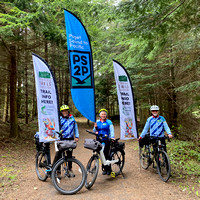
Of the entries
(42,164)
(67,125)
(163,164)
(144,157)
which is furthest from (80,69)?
(144,157)

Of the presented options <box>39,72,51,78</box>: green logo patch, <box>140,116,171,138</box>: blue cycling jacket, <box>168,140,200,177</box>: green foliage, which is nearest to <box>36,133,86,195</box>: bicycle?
<box>39,72,51,78</box>: green logo patch

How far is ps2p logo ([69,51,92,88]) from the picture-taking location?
169 inches

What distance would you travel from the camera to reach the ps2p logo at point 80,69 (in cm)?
429

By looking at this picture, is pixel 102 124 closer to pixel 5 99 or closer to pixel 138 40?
pixel 138 40

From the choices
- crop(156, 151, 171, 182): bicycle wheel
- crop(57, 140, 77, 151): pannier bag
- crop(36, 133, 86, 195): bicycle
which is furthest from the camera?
crop(156, 151, 171, 182): bicycle wheel

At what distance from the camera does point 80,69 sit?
4379mm

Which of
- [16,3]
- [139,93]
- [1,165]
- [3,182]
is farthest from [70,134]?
[139,93]

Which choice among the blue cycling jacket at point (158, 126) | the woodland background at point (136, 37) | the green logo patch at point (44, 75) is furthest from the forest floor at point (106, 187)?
the woodland background at point (136, 37)

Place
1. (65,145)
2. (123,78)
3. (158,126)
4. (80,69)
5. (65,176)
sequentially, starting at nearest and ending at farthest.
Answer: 1. (65,176)
2. (65,145)
3. (80,69)
4. (158,126)
5. (123,78)

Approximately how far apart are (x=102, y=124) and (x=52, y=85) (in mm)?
1886

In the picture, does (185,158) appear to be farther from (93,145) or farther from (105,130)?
(93,145)

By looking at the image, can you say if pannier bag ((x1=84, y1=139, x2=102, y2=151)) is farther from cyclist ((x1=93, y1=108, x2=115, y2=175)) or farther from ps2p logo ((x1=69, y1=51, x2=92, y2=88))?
ps2p logo ((x1=69, y1=51, x2=92, y2=88))

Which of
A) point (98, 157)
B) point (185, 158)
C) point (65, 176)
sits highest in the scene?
point (98, 157)

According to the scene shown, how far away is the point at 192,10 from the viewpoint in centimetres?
543
